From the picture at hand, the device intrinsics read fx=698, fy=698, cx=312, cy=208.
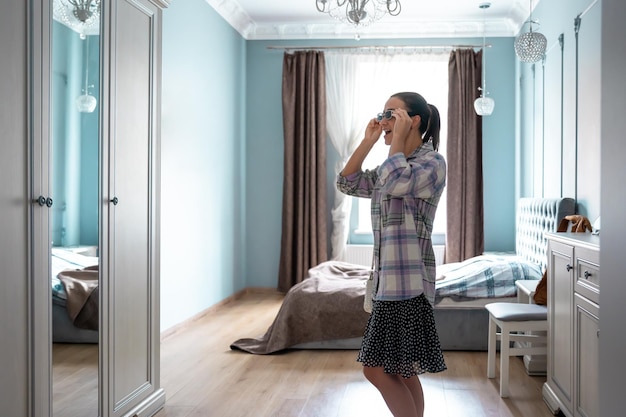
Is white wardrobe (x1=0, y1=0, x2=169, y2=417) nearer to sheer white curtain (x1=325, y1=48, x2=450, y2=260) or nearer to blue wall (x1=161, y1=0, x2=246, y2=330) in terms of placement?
blue wall (x1=161, y1=0, x2=246, y2=330)

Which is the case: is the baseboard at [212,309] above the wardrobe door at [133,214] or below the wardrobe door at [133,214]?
below

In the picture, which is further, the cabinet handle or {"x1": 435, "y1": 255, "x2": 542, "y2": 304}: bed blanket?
{"x1": 435, "y1": 255, "x2": 542, "y2": 304}: bed blanket

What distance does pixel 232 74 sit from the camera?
702 cm

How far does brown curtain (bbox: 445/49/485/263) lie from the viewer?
279 inches

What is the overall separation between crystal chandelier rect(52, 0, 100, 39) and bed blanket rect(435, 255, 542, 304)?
9.30 ft

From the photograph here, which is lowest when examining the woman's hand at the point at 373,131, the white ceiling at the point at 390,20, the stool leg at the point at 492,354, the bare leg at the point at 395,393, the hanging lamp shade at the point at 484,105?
the stool leg at the point at 492,354

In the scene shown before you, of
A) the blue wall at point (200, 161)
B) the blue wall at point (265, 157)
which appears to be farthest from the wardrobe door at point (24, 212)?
the blue wall at point (265, 157)

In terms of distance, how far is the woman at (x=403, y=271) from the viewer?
7.07 feet

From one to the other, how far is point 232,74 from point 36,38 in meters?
4.85

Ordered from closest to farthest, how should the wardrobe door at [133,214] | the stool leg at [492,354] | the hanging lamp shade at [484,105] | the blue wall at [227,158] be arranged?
the wardrobe door at [133,214]
the stool leg at [492,354]
the blue wall at [227,158]
the hanging lamp shade at [484,105]

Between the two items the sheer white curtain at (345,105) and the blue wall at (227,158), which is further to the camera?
Result: the sheer white curtain at (345,105)

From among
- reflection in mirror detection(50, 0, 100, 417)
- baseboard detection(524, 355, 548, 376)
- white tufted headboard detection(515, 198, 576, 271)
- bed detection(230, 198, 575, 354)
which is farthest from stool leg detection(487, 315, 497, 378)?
reflection in mirror detection(50, 0, 100, 417)

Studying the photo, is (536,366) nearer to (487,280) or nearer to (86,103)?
(487,280)

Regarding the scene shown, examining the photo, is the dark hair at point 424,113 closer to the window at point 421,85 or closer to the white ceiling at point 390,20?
the white ceiling at point 390,20
